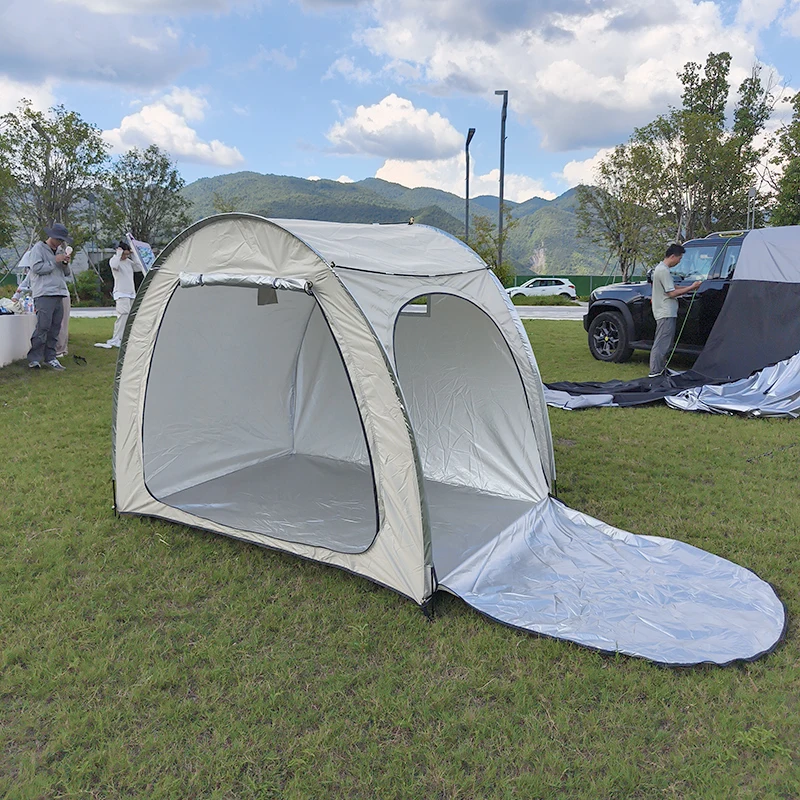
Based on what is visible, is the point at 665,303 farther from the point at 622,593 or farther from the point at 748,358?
the point at 622,593

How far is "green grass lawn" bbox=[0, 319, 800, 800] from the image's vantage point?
2.24m

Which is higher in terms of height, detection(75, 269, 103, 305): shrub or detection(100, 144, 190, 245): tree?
detection(100, 144, 190, 245): tree

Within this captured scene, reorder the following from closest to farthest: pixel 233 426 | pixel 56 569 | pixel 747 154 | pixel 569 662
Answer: pixel 569 662 → pixel 56 569 → pixel 233 426 → pixel 747 154

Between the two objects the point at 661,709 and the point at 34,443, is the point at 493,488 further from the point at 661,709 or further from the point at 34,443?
the point at 34,443

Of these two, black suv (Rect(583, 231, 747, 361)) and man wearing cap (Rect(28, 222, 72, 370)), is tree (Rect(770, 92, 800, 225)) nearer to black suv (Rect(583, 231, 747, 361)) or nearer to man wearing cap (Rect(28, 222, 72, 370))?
black suv (Rect(583, 231, 747, 361))

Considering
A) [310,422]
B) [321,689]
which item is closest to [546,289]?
[310,422]

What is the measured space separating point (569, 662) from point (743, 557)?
1.48m

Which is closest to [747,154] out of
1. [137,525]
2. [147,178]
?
[147,178]

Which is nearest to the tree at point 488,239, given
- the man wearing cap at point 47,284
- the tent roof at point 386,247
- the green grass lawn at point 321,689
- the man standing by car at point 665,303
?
the man standing by car at point 665,303

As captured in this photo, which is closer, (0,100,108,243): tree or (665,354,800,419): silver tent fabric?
(665,354,800,419): silver tent fabric

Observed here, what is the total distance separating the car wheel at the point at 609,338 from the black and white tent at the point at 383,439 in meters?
5.48

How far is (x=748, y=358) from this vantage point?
7656mm

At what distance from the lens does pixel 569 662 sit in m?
2.80

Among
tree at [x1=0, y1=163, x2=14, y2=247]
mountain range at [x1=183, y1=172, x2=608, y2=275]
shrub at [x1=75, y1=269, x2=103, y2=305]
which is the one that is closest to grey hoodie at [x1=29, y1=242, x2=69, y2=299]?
tree at [x1=0, y1=163, x2=14, y2=247]
